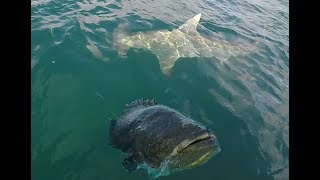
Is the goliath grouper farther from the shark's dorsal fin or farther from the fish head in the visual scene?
the shark's dorsal fin

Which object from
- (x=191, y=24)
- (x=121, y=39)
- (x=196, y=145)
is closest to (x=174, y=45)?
(x=121, y=39)

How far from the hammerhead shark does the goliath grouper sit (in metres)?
4.81

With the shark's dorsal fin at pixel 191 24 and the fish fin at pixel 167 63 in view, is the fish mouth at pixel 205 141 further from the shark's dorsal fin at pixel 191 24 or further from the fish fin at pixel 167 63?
the shark's dorsal fin at pixel 191 24

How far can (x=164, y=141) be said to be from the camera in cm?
521

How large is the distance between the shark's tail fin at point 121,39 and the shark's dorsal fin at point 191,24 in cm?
220

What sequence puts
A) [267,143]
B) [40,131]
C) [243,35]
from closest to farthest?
[40,131] → [267,143] → [243,35]

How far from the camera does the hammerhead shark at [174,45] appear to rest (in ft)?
37.5

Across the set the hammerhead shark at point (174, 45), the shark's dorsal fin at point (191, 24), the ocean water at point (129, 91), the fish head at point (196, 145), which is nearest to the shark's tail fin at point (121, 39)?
the hammerhead shark at point (174, 45)

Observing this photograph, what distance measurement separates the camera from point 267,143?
8.74 m

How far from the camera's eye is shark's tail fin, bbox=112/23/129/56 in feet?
→ 37.0

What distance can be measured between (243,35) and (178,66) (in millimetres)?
4465

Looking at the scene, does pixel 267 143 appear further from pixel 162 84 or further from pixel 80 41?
pixel 80 41
